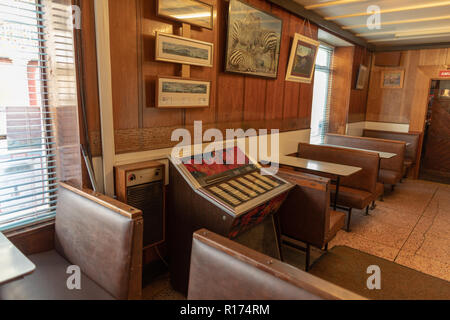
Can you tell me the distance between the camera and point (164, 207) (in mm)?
2375

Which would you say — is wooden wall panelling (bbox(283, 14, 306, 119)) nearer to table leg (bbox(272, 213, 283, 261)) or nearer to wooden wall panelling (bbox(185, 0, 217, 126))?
wooden wall panelling (bbox(185, 0, 217, 126))

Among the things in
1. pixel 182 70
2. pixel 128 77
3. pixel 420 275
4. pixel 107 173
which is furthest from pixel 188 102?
pixel 420 275

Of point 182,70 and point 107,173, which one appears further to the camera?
point 182,70

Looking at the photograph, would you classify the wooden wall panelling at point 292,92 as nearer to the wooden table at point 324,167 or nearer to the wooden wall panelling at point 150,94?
the wooden table at point 324,167

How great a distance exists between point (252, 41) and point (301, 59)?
3.60ft

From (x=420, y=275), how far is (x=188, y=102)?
8.55ft

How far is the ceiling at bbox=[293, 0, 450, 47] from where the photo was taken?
361cm

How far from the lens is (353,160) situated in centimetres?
390

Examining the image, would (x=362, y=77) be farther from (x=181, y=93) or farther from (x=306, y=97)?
(x=181, y=93)

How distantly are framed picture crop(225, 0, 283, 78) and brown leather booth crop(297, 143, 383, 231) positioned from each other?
1290 millimetres

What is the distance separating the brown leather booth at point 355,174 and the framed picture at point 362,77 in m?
2.61

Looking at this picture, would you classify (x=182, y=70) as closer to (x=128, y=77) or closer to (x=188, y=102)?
(x=188, y=102)

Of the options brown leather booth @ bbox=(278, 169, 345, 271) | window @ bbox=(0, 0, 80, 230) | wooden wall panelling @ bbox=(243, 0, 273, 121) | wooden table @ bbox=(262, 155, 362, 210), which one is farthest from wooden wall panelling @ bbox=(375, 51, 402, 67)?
window @ bbox=(0, 0, 80, 230)

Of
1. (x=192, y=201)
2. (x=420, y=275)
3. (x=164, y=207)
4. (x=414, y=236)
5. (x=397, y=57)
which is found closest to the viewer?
(x=192, y=201)
